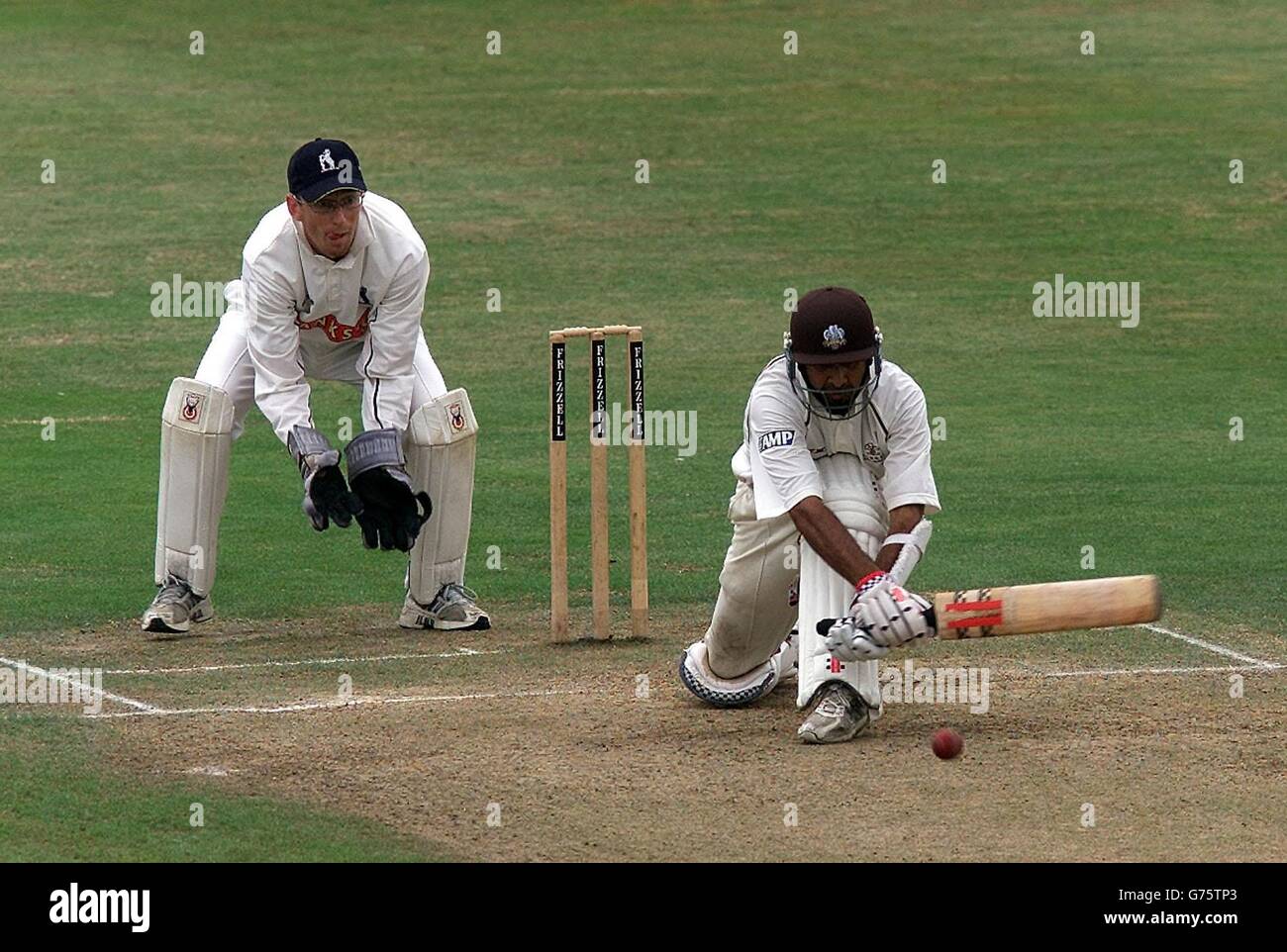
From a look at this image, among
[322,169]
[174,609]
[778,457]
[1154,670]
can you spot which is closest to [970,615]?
[778,457]

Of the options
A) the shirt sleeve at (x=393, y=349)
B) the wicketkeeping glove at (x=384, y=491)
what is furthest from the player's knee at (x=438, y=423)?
the wicketkeeping glove at (x=384, y=491)

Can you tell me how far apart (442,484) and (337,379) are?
2.03 feet

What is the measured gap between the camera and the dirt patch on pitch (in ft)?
20.2

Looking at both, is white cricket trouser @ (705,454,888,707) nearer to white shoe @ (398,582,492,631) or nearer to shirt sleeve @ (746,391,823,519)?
shirt sleeve @ (746,391,823,519)

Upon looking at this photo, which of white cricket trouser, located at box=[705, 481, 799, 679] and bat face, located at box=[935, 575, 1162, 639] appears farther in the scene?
A: white cricket trouser, located at box=[705, 481, 799, 679]

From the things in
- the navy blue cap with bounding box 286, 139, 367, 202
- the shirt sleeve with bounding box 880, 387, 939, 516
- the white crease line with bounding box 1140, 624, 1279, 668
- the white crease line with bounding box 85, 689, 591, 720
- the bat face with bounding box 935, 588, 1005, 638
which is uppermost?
the navy blue cap with bounding box 286, 139, 367, 202

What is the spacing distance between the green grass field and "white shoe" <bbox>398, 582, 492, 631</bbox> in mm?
536

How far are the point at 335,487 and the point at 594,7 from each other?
2180 cm

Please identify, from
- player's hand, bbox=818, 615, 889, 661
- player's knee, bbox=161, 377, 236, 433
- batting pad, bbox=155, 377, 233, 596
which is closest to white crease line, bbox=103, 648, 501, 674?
batting pad, bbox=155, 377, 233, 596

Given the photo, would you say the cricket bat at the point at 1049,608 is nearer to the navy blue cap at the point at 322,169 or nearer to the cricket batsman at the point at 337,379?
the cricket batsman at the point at 337,379

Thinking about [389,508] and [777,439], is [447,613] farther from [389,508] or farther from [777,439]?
[777,439]

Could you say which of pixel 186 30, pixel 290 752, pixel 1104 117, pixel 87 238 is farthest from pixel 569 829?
pixel 186 30

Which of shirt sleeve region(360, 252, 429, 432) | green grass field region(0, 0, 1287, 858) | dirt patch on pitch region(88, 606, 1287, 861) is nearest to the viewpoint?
dirt patch on pitch region(88, 606, 1287, 861)

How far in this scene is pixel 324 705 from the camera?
7656 millimetres
